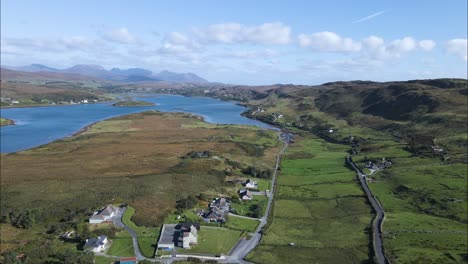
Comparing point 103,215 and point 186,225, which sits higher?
point 186,225

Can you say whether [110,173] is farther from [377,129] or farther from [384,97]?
[384,97]

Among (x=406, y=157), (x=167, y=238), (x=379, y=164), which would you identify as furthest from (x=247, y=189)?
(x=406, y=157)

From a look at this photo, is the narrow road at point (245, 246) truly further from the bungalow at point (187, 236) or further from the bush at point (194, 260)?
the bungalow at point (187, 236)

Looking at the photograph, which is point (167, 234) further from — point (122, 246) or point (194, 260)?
point (194, 260)

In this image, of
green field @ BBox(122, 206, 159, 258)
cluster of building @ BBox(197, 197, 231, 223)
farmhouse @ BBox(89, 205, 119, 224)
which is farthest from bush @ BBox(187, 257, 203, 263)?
farmhouse @ BBox(89, 205, 119, 224)

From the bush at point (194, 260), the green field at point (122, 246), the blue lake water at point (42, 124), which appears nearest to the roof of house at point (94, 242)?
the green field at point (122, 246)
